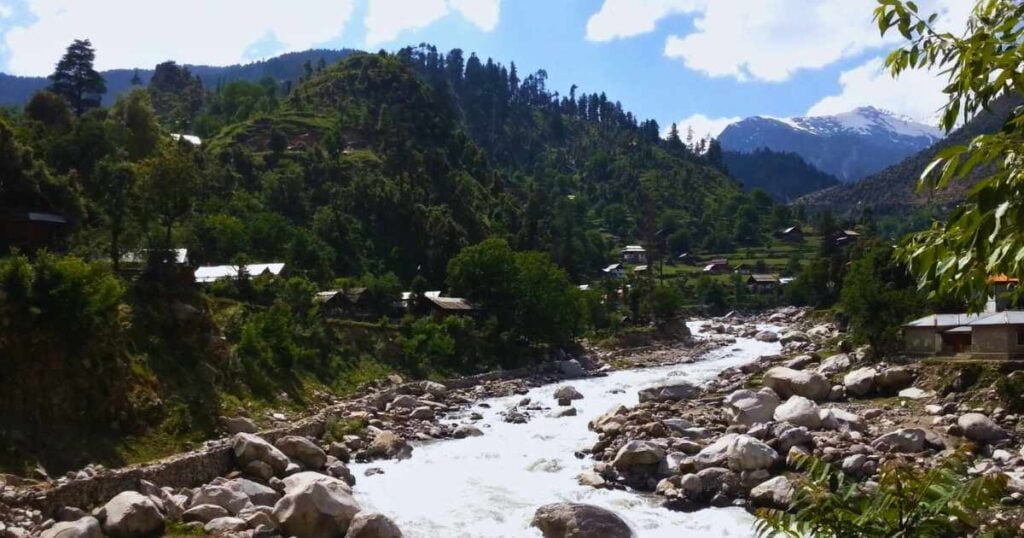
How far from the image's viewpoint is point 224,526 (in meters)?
21.6

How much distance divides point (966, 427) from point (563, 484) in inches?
602

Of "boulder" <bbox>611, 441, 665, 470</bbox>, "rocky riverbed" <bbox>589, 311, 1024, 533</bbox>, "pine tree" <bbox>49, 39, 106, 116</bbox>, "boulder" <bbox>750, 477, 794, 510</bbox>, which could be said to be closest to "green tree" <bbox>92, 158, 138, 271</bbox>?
"boulder" <bbox>611, 441, 665, 470</bbox>

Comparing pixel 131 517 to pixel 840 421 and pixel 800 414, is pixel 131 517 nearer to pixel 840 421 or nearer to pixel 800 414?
pixel 800 414

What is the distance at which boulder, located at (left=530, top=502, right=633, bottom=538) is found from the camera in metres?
21.6

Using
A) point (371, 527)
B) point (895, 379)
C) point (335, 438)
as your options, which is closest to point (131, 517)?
point (371, 527)

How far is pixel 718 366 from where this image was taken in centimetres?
6881

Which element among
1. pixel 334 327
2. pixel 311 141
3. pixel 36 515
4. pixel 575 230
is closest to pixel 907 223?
pixel 575 230

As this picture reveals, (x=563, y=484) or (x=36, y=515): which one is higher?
(x=36, y=515)

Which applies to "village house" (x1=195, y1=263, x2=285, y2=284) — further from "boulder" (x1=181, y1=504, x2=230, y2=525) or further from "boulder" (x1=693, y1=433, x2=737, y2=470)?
"boulder" (x1=693, y1=433, x2=737, y2=470)

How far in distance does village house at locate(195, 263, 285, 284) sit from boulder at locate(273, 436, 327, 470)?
2295 cm

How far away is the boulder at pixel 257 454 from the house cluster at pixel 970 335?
29854mm

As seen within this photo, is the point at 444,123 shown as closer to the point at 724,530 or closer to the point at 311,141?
the point at 311,141

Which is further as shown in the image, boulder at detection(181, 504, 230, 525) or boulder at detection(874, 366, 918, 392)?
boulder at detection(874, 366, 918, 392)

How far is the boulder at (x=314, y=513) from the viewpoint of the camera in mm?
21750
